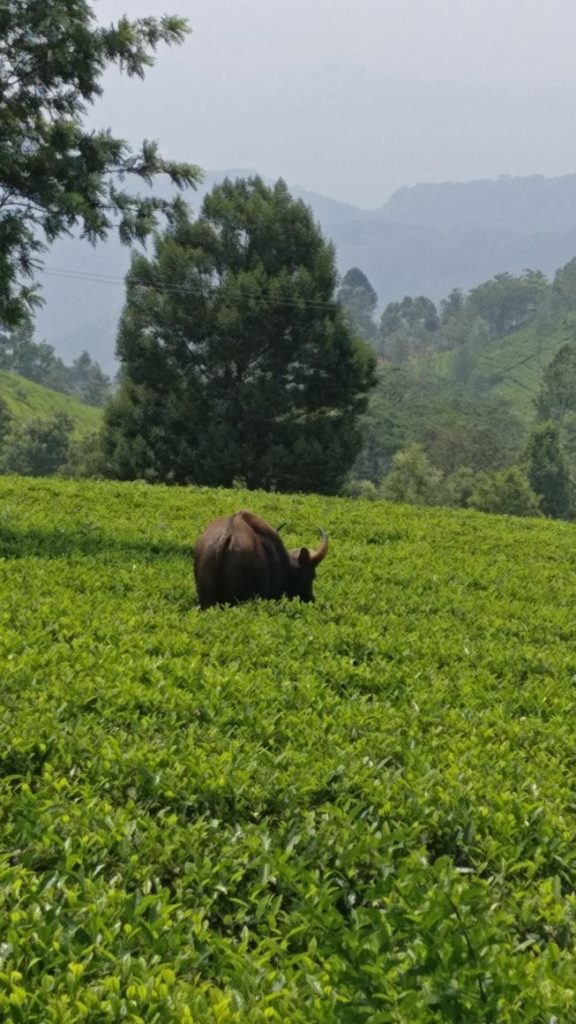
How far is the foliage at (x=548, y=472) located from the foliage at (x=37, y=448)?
30.4m

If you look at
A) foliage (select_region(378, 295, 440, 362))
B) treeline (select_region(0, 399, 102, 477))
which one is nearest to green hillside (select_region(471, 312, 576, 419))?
foliage (select_region(378, 295, 440, 362))

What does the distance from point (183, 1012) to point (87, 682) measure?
9.15 feet

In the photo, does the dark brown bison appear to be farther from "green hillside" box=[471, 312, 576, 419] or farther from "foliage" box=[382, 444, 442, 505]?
"green hillside" box=[471, 312, 576, 419]

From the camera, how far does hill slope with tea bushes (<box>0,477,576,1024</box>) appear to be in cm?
269

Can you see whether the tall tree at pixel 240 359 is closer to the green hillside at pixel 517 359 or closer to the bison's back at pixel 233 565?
the bison's back at pixel 233 565

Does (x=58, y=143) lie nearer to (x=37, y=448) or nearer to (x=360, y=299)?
(x=37, y=448)

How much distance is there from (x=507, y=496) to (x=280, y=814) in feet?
139

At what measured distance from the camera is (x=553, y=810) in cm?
419

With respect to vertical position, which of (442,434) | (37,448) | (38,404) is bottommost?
(37,448)

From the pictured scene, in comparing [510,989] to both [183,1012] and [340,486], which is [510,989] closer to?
[183,1012]

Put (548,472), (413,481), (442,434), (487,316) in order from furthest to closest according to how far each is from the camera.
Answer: (487,316)
(442,434)
(548,472)
(413,481)

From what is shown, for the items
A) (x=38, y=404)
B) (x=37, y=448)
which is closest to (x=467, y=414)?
(x=37, y=448)

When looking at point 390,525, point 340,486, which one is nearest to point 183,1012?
point 390,525

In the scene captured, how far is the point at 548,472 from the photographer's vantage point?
55719 mm
